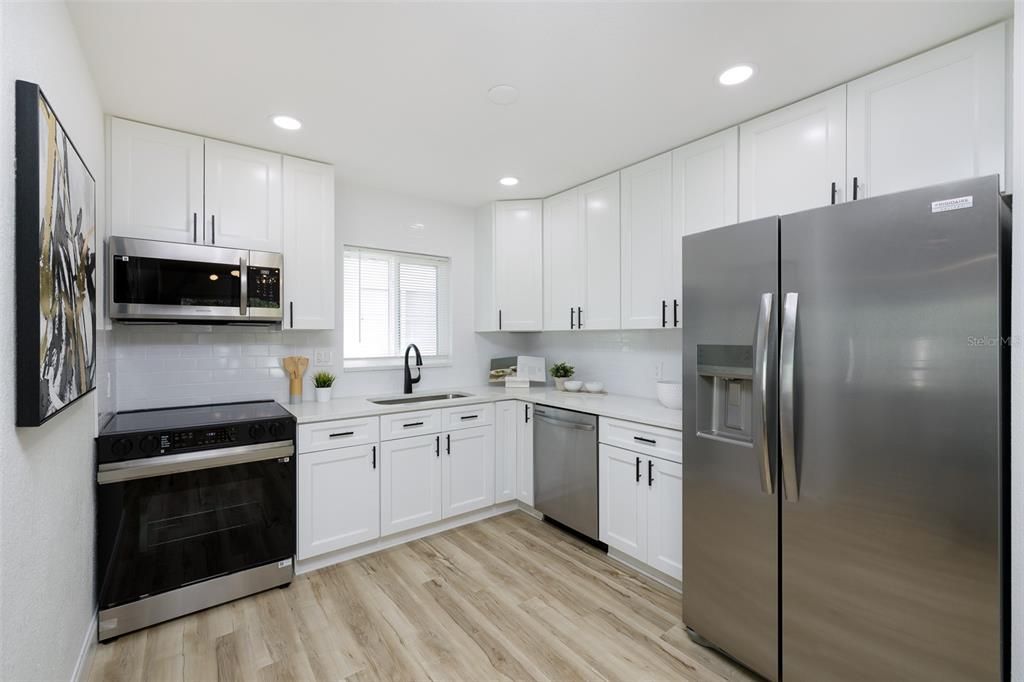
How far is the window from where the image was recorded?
357cm

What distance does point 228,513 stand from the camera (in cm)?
234

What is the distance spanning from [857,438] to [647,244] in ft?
5.67

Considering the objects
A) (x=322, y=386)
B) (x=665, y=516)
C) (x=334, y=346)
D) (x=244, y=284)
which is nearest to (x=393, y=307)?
(x=334, y=346)

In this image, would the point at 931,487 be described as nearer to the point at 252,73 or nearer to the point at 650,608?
the point at 650,608

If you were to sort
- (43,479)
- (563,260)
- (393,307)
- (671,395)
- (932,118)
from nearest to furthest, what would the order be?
1. (43,479)
2. (932,118)
3. (671,395)
4. (563,260)
5. (393,307)

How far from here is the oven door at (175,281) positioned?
2275 mm

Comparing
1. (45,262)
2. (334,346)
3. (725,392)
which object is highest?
(45,262)

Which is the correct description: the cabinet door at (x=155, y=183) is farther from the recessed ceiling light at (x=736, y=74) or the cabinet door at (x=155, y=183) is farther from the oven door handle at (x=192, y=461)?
the recessed ceiling light at (x=736, y=74)

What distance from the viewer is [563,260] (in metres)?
3.60

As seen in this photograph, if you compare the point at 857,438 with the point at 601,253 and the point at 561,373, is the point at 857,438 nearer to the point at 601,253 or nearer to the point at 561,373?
the point at 601,253

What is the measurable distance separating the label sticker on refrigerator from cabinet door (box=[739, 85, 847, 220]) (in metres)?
0.72

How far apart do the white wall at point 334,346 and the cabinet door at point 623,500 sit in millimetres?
1709

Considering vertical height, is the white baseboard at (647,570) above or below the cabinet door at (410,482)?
below

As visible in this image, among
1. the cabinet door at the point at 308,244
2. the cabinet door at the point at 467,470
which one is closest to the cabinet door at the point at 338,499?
the cabinet door at the point at 467,470
